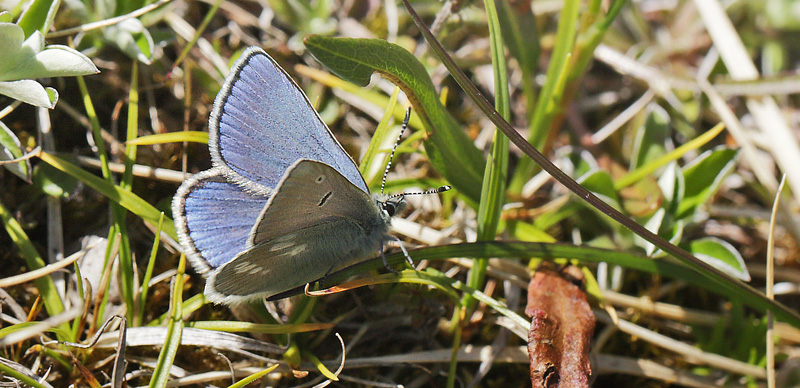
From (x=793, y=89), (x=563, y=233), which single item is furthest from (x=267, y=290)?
(x=793, y=89)

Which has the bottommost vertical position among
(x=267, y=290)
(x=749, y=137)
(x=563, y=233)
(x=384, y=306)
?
(x=267, y=290)

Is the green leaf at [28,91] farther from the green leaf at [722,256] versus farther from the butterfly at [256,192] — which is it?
the green leaf at [722,256]

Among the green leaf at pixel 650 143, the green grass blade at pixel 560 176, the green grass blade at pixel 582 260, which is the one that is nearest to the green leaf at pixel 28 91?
the green grass blade at pixel 582 260

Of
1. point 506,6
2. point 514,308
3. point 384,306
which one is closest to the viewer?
point 384,306

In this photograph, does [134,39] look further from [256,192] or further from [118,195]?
[256,192]

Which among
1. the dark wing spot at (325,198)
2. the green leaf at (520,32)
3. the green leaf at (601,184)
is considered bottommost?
the dark wing spot at (325,198)

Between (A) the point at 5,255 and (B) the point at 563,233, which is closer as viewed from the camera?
(A) the point at 5,255

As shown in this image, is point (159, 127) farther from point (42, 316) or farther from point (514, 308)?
point (514, 308)
